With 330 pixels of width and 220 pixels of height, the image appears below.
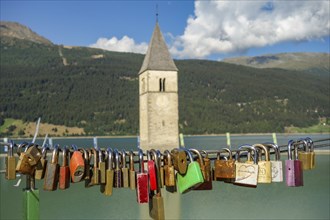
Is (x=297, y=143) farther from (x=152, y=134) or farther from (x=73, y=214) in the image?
(x=152, y=134)

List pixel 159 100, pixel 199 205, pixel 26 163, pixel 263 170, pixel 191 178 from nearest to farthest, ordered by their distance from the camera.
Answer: pixel 26 163
pixel 191 178
pixel 263 170
pixel 199 205
pixel 159 100

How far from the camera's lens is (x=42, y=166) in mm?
2809

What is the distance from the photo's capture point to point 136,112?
192500 mm

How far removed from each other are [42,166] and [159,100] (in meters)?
41.0

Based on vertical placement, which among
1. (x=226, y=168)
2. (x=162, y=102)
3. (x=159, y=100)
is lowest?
(x=226, y=168)

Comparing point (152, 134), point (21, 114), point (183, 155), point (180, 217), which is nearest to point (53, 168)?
point (183, 155)

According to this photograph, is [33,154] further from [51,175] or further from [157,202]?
[157,202]

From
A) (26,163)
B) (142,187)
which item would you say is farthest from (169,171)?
(26,163)

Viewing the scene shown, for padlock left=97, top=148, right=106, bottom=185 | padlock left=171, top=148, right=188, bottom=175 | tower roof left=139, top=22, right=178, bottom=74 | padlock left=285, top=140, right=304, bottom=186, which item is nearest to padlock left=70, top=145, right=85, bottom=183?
Answer: padlock left=97, top=148, right=106, bottom=185

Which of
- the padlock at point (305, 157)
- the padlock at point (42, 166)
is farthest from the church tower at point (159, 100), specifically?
the padlock at point (42, 166)

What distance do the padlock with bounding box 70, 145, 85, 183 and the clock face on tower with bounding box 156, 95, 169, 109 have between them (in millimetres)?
40735

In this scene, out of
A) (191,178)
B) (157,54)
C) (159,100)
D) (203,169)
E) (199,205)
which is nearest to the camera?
(191,178)

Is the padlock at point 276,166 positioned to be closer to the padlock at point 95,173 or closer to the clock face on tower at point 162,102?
the padlock at point 95,173

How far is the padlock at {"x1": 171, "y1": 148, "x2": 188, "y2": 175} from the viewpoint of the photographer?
2.78m
